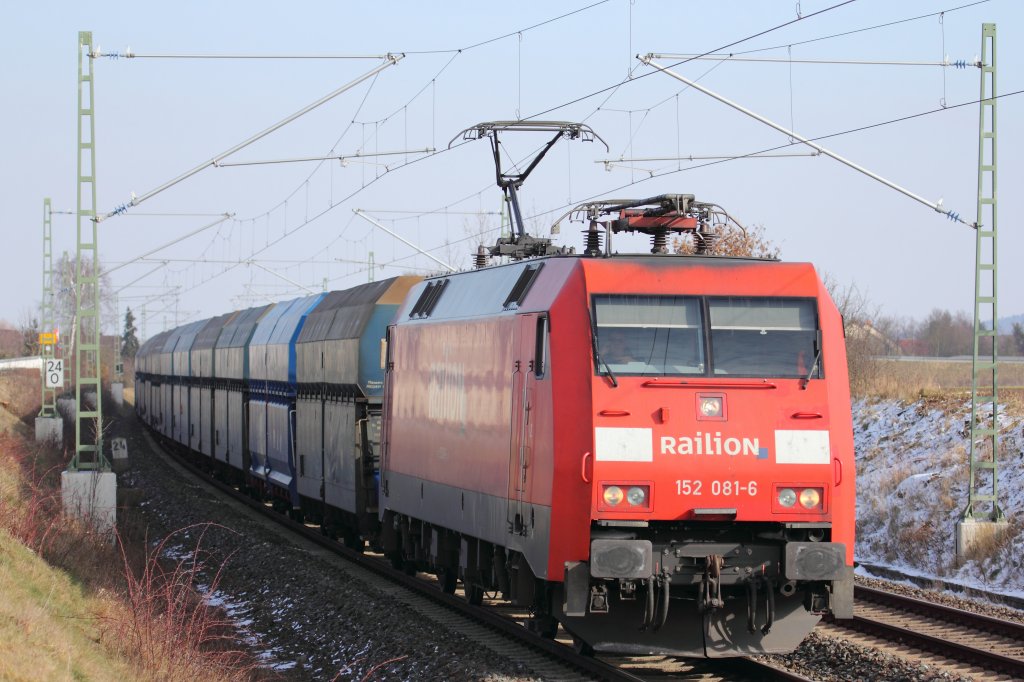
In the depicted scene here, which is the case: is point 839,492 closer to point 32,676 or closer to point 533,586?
point 533,586

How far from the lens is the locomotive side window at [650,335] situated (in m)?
11.2

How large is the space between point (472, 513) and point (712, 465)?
12.0 feet

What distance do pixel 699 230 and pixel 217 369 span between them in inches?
985

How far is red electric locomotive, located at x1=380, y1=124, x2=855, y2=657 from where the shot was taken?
1088 centimetres

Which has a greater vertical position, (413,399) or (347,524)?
(413,399)

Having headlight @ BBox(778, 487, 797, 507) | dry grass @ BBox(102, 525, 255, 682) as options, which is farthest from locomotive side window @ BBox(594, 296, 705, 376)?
dry grass @ BBox(102, 525, 255, 682)

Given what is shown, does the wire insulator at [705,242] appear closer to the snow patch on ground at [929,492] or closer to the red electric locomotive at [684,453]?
the red electric locomotive at [684,453]

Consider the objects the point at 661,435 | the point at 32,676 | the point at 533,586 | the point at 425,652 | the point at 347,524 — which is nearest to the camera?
the point at 32,676

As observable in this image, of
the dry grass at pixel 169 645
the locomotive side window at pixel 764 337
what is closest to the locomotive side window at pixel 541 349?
the locomotive side window at pixel 764 337

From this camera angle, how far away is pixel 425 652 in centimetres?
1341

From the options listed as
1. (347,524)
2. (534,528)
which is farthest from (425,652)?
(347,524)

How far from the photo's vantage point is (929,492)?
22781mm

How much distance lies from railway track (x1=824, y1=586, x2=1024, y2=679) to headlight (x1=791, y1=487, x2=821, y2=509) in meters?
2.40

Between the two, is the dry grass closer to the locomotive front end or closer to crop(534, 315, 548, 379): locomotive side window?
the locomotive front end
